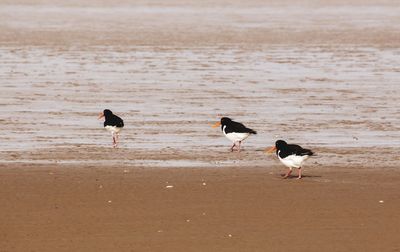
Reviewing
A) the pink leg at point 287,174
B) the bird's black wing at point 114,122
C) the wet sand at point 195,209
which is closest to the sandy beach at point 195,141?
the wet sand at point 195,209

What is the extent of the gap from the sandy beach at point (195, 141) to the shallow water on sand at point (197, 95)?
0.05m

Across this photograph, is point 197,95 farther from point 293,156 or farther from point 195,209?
point 195,209

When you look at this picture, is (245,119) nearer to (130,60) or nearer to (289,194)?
(289,194)

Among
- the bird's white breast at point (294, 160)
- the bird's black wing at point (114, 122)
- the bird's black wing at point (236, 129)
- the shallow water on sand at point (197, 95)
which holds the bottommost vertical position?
the shallow water on sand at point (197, 95)

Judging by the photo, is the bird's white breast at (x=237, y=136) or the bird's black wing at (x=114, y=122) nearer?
the bird's white breast at (x=237, y=136)

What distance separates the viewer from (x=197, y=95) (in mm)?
24391

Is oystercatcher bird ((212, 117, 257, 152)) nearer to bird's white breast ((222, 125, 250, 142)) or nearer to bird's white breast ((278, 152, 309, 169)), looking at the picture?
bird's white breast ((222, 125, 250, 142))

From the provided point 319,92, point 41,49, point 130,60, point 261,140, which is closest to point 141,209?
point 261,140

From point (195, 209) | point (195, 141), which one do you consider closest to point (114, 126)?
point (195, 141)

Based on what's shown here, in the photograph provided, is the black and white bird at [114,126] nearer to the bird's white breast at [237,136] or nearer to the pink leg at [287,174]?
the bird's white breast at [237,136]

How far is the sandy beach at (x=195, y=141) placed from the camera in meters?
12.1

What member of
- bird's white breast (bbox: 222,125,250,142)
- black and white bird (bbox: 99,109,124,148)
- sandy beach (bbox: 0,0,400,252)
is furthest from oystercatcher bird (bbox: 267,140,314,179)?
black and white bird (bbox: 99,109,124,148)

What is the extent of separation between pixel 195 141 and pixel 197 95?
6271 mm

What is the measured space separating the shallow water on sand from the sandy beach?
5 centimetres
